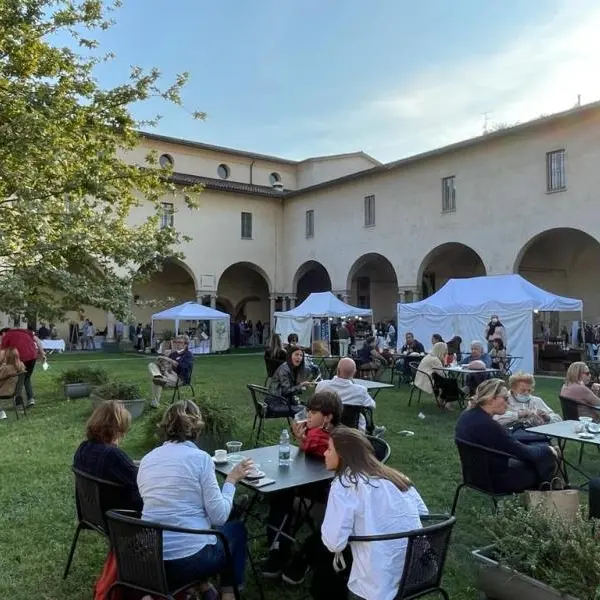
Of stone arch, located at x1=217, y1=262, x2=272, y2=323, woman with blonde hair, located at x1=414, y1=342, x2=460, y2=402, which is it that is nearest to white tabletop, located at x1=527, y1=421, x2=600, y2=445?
woman with blonde hair, located at x1=414, y1=342, x2=460, y2=402

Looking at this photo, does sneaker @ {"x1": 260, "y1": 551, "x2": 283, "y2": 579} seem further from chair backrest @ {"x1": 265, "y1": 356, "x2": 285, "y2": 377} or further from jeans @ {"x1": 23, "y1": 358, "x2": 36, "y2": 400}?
jeans @ {"x1": 23, "y1": 358, "x2": 36, "y2": 400}

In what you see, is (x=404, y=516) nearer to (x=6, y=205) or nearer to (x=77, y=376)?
(x=6, y=205)

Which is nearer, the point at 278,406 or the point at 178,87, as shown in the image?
the point at 278,406

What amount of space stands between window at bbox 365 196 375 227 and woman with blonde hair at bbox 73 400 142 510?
71.8ft

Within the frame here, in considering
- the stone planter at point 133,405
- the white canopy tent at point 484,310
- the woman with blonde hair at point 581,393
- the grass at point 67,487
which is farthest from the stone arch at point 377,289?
the woman with blonde hair at point 581,393

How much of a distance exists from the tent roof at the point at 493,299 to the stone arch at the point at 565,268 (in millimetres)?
7863

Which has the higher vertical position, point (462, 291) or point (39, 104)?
point (39, 104)

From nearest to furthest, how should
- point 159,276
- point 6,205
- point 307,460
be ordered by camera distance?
point 307,460 < point 6,205 < point 159,276

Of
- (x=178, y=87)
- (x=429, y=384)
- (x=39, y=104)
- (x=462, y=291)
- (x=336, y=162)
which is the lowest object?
(x=429, y=384)

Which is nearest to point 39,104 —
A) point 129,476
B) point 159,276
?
point 129,476

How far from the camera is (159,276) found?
30953 mm

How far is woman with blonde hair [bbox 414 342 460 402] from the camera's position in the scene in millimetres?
9086

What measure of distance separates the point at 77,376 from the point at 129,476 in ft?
25.6

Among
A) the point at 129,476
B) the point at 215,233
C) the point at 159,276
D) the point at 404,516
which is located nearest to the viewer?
the point at 404,516
